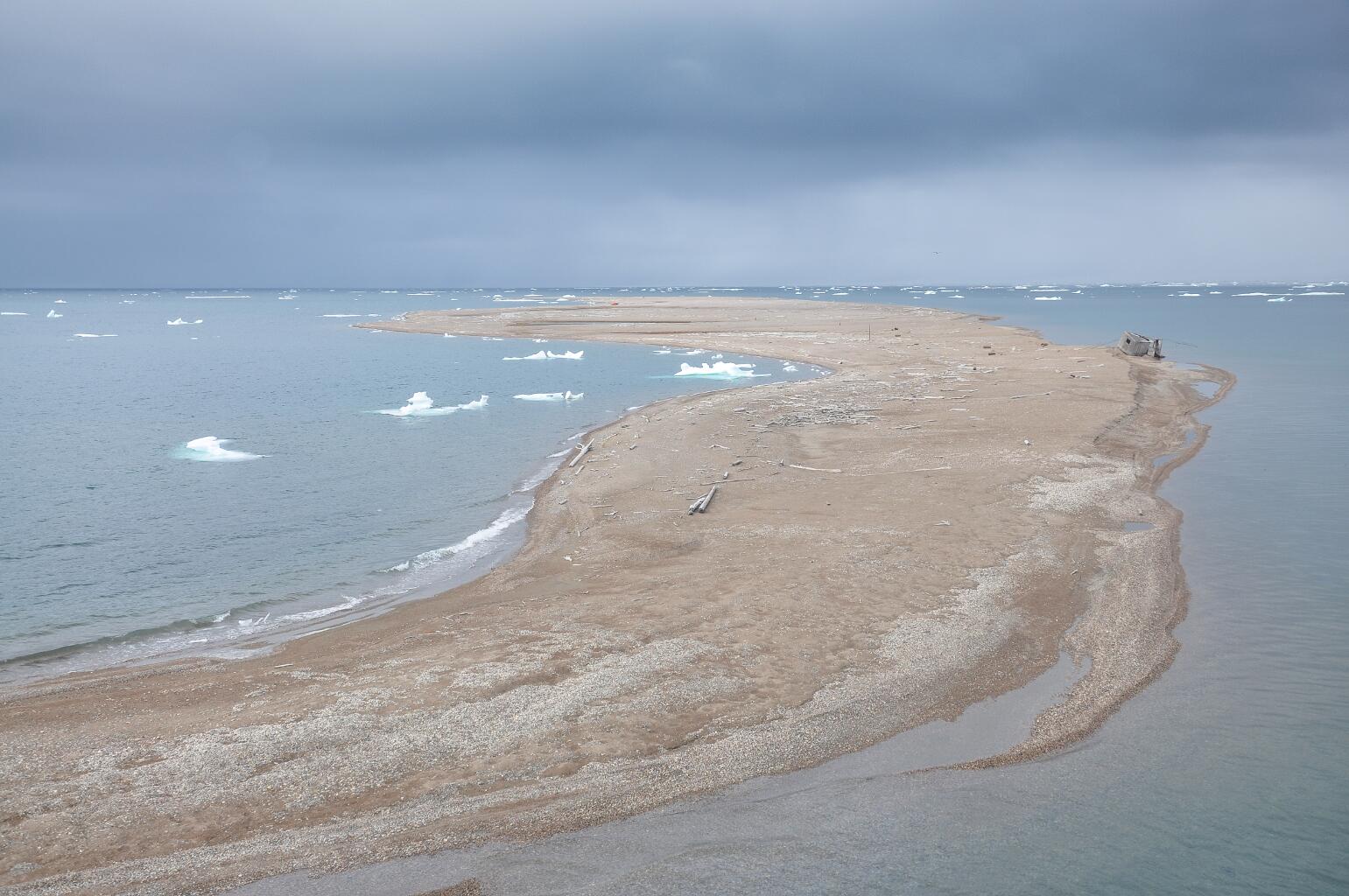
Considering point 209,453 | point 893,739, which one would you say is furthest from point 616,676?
point 209,453

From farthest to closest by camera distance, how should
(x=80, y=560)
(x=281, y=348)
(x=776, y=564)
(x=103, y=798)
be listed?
(x=281, y=348)
(x=80, y=560)
(x=776, y=564)
(x=103, y=798)

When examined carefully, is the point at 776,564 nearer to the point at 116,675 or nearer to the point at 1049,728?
the point at 1049,728

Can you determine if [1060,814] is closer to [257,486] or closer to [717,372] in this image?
[257,486]

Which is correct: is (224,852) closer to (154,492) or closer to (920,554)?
(920,554)

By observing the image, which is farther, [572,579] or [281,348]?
[281,348]

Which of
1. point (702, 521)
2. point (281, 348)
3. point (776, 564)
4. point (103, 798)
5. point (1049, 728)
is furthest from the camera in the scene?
point (281, 348)

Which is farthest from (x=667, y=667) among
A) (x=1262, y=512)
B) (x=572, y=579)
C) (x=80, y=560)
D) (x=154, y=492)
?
(x=154, y=492)
